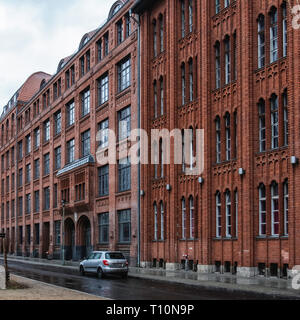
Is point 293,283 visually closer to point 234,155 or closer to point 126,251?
point 234,155

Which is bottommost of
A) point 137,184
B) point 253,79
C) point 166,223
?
point 166,223

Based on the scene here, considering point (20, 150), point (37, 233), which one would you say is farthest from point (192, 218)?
point (20, 150)

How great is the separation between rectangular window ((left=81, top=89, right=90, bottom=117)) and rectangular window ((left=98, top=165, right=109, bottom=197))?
644 centimetres

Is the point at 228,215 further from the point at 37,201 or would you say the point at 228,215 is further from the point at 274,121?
the point at 37,201

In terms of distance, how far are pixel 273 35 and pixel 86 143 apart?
87.6ft

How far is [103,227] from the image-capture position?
46.6 m

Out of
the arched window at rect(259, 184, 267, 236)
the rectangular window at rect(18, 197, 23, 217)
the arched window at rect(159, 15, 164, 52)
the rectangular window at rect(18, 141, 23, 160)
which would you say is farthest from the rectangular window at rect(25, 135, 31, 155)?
the arched window at rect(259, 184, 267, 236)

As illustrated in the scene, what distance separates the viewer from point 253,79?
2781 centimetres

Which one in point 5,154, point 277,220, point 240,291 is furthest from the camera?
point 5,154

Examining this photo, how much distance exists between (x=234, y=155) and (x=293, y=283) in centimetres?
794

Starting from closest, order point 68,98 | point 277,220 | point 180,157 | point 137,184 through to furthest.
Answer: point 277,220
point 180,157
point 137,184
point 68,98

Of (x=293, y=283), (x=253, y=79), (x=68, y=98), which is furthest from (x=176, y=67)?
(x=68, y=98)

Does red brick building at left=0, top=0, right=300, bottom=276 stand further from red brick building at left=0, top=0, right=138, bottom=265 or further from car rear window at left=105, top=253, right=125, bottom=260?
car rear window at left=105, top=253, right=125, bottom=260

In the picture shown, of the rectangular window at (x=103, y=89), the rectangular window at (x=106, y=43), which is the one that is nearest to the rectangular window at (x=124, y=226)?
the rectangular window at (x=103, y=89)
